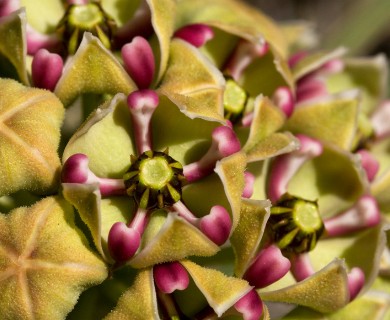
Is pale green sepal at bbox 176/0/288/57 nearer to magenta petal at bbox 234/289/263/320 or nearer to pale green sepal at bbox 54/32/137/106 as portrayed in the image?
pale green sepal at bbox 54/32/137/106

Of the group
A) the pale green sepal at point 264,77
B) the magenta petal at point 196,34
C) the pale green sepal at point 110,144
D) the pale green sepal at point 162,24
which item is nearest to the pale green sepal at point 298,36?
the pale green sepal at point 264,77

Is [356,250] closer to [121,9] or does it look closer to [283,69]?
[283,69]

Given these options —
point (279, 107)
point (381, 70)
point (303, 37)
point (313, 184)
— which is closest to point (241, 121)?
point (279, 107)

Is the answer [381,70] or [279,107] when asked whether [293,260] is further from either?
[381,70]

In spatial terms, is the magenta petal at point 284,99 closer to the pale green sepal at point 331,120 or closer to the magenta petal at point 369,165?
the pale green sepal at point 331,120

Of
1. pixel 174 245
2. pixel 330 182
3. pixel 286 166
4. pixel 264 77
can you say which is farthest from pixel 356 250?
pixel 174 245

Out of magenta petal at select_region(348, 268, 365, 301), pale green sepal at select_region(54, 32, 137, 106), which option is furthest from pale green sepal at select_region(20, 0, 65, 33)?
magenta petal at select_region(348, 268, 365, 301)
